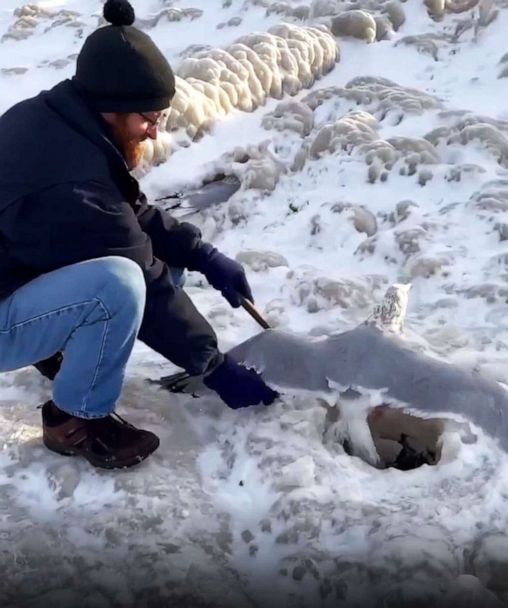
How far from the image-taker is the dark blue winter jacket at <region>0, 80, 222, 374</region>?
2.26 meters

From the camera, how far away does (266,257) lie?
12.4 feet

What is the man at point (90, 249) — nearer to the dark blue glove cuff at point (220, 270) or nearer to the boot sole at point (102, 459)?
the boot sole at point (102, 459)

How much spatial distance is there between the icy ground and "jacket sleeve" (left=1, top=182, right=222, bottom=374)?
334 millimetres

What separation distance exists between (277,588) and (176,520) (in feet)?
1.14

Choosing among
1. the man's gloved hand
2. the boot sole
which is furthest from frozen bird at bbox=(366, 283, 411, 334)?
the boot sole

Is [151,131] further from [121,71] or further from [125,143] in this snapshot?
[121,71]

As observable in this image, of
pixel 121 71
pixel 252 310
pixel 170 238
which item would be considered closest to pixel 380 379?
pixel 252 310

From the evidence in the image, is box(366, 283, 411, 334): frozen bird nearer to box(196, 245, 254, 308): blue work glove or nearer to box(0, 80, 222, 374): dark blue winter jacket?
box(196, 245, 254, 308): blue work glove

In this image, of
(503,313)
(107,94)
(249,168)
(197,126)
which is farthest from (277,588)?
(197,126)

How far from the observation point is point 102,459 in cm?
→ 249

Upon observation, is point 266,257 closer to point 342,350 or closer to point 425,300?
point 425,300

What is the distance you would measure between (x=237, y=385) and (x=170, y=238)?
1.72 feet

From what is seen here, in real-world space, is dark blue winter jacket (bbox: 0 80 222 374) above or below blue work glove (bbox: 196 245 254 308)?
above

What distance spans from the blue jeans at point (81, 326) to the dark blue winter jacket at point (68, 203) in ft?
0.16
